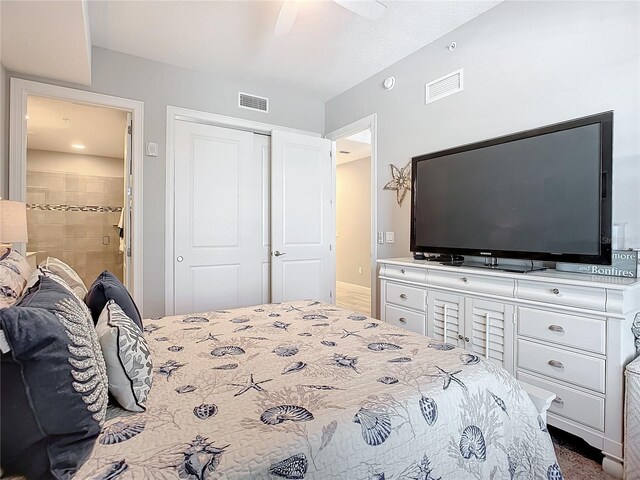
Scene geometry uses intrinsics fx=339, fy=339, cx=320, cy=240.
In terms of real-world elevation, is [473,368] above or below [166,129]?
below

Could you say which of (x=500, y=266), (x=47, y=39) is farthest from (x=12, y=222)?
A: (x=500, y=266)

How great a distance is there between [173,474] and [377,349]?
90cm

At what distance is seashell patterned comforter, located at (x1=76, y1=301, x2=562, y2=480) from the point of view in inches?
30.5

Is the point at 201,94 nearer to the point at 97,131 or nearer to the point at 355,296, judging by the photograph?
the point at 97,131

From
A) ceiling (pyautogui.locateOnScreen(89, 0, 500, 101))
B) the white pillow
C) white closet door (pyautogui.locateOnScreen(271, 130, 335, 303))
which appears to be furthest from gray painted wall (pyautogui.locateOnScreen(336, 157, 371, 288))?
the white pillow

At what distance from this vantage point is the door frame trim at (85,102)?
262cm

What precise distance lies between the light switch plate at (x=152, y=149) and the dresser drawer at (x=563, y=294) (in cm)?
314

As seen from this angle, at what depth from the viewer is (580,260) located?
1862mm

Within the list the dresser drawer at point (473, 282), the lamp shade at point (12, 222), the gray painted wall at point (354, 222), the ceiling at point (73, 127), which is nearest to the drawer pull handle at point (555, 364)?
the dresser drawer at point (473, 282)

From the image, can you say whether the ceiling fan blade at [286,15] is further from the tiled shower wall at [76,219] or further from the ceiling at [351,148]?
the tiled shower wall at [76,219]

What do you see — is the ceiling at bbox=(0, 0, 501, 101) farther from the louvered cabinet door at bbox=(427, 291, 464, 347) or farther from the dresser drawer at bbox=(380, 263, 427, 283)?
the louvered cabinet door at bbox=(427, 291, 464, 347)

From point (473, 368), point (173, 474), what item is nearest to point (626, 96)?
point (473, 368)

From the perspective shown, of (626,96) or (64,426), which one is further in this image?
(626,96)

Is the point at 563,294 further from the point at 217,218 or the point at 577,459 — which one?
the point at 217,218
